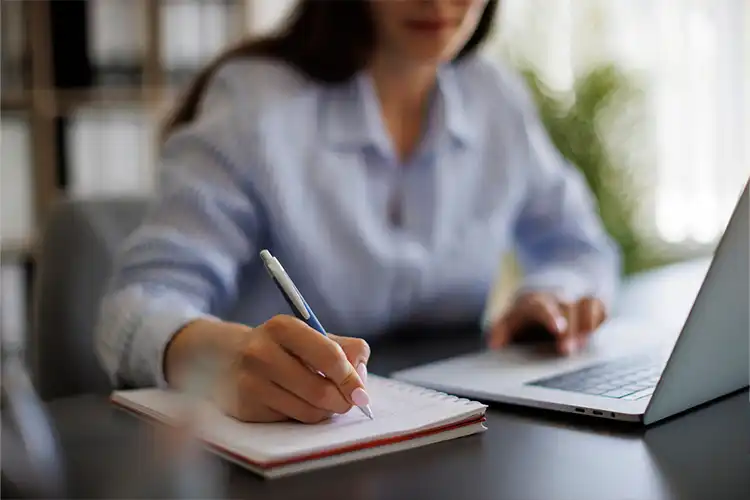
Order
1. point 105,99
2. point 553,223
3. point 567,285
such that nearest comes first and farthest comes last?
point 567,285 < point 553,223 < point 105,99

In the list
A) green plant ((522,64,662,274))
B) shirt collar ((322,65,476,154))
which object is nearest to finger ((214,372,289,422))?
shirt collar ((322,65,476,154))

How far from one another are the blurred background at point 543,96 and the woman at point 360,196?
122 centimetres

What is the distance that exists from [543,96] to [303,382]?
2.12 metres

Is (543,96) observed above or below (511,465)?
above

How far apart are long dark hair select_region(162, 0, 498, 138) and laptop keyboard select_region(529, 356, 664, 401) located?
0.56 metres

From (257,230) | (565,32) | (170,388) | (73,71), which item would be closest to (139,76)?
(73,71)

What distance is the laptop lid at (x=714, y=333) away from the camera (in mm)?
556

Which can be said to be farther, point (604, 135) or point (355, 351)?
point (604, 135)

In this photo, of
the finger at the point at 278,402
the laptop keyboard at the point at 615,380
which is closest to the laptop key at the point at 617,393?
the laptop keyboard at the point at 615,380

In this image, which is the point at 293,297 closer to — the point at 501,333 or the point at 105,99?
the point at 501,333

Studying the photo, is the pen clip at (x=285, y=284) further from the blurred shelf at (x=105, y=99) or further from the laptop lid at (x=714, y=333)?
the blurred shelf at (x=105, y=99)

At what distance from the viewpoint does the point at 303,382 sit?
0.54 meters

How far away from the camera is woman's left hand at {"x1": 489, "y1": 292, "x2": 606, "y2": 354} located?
88 cm

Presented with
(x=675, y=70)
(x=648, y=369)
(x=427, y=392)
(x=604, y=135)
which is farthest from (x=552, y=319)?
(x=675, y=70)
